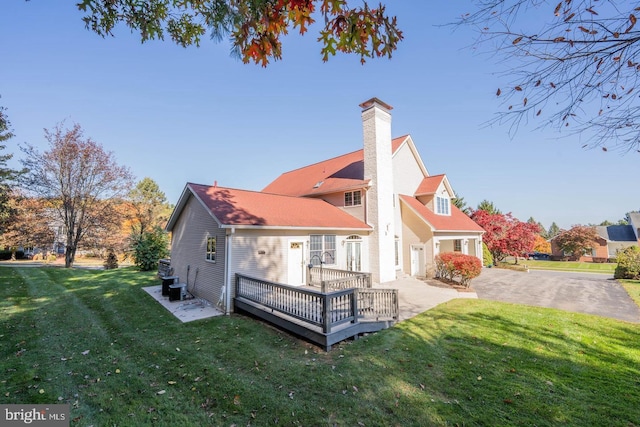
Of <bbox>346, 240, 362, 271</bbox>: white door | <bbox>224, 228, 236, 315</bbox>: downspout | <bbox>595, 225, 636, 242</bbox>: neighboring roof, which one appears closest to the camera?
<bbox>224, 228, 236, 315</bbox>: downspout

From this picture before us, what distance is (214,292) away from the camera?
1025cm

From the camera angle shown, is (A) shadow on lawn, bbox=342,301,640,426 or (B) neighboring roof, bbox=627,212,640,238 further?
(B) neighboring roof, bbox=627,212,640,238

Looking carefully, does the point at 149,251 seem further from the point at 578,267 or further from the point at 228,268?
the point at 578,267

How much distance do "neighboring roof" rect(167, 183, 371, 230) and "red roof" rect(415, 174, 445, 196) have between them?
22.6 feet

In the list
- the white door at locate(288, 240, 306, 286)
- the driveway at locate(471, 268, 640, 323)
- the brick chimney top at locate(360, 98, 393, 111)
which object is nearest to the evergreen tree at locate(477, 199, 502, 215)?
the driveway at locate(471, 268, 640, 323)

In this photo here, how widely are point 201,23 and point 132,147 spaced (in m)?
17.0

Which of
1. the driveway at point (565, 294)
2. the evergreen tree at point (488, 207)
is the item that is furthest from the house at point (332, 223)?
the evergreen tree at point (488, 207)

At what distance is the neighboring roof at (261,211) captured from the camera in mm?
10117

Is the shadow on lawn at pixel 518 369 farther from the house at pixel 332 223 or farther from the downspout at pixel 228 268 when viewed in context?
the house at pixel 332 223

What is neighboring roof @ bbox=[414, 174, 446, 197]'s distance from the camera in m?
19.0

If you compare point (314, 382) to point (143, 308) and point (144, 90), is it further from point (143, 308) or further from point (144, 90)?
point (144, 90)

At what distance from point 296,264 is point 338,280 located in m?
3.21

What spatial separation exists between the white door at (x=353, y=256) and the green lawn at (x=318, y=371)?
5992mm

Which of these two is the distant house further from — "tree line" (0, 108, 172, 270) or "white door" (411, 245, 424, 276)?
"tree line" (0, 108, 172, 270)
